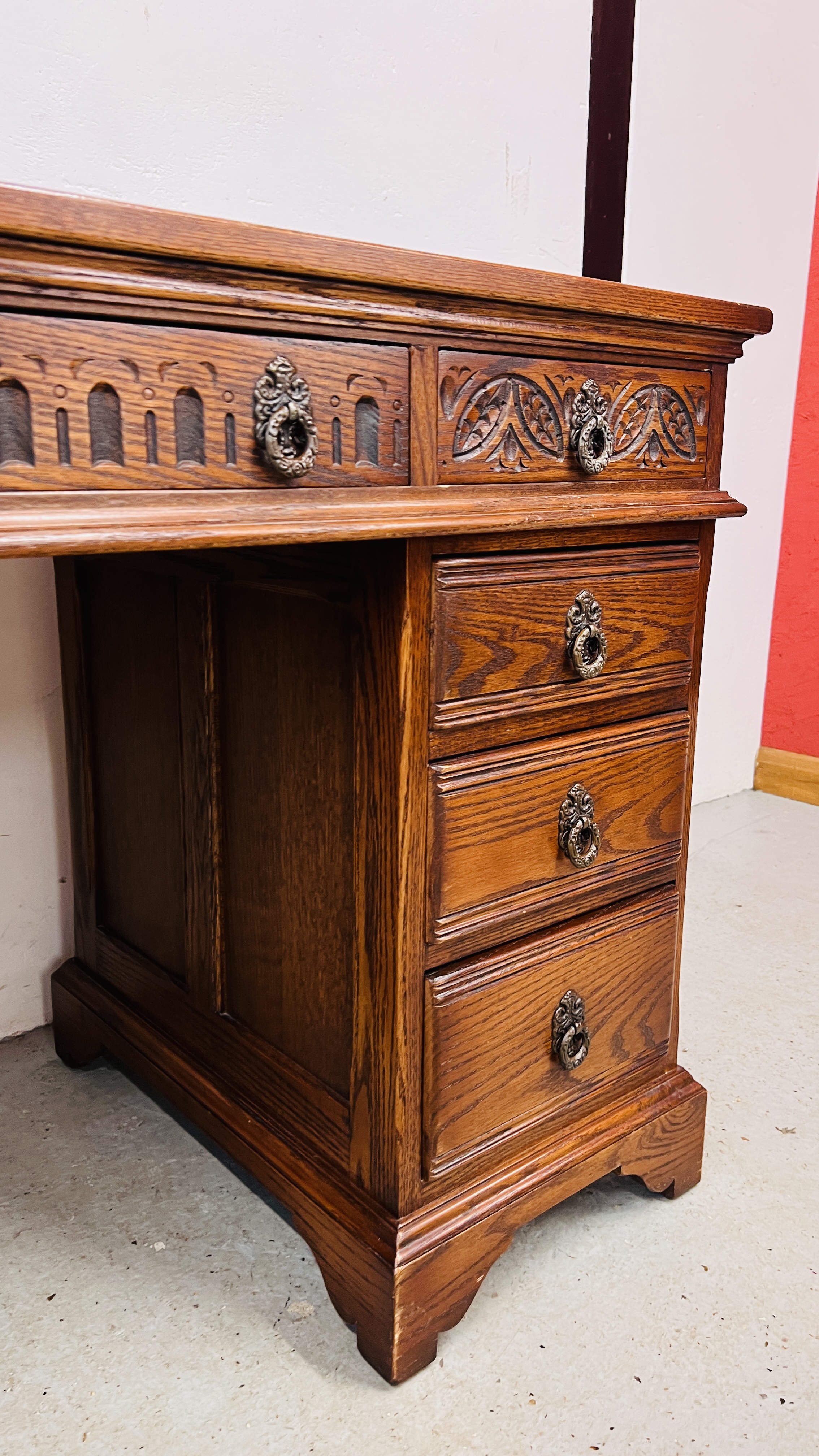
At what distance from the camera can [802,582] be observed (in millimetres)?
2854

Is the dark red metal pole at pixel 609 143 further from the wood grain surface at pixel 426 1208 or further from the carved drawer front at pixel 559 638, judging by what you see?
the wood grain surface at pixel 426 1208

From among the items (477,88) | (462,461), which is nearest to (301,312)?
(462,461)

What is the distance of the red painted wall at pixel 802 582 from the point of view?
2781 millimetres

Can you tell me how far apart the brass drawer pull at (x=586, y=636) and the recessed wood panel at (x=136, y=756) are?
46 centimetres

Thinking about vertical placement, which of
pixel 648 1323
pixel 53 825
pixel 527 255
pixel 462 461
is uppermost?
pixel 527 255

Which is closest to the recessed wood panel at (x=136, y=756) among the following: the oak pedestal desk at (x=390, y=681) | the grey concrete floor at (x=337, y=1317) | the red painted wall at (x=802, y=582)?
the oak pedestal desk at (x=390, y=681)

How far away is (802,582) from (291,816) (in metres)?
2.11

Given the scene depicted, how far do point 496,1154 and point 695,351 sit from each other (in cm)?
85

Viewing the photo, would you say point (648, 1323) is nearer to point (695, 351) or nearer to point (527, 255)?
point (695, 351)

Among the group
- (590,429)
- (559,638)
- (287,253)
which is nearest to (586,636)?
(559,638)

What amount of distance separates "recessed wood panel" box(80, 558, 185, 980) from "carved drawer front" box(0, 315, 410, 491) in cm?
46

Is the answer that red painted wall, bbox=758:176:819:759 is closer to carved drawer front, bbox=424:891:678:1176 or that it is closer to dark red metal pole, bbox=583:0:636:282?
dark red metal pole, bbox=583:0:636:282

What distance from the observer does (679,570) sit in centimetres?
122

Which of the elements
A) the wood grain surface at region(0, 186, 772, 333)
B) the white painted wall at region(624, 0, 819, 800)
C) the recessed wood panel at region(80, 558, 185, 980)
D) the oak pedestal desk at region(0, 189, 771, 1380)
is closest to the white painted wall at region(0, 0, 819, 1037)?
the white painted wall at region(624, 0, 819, 800)
